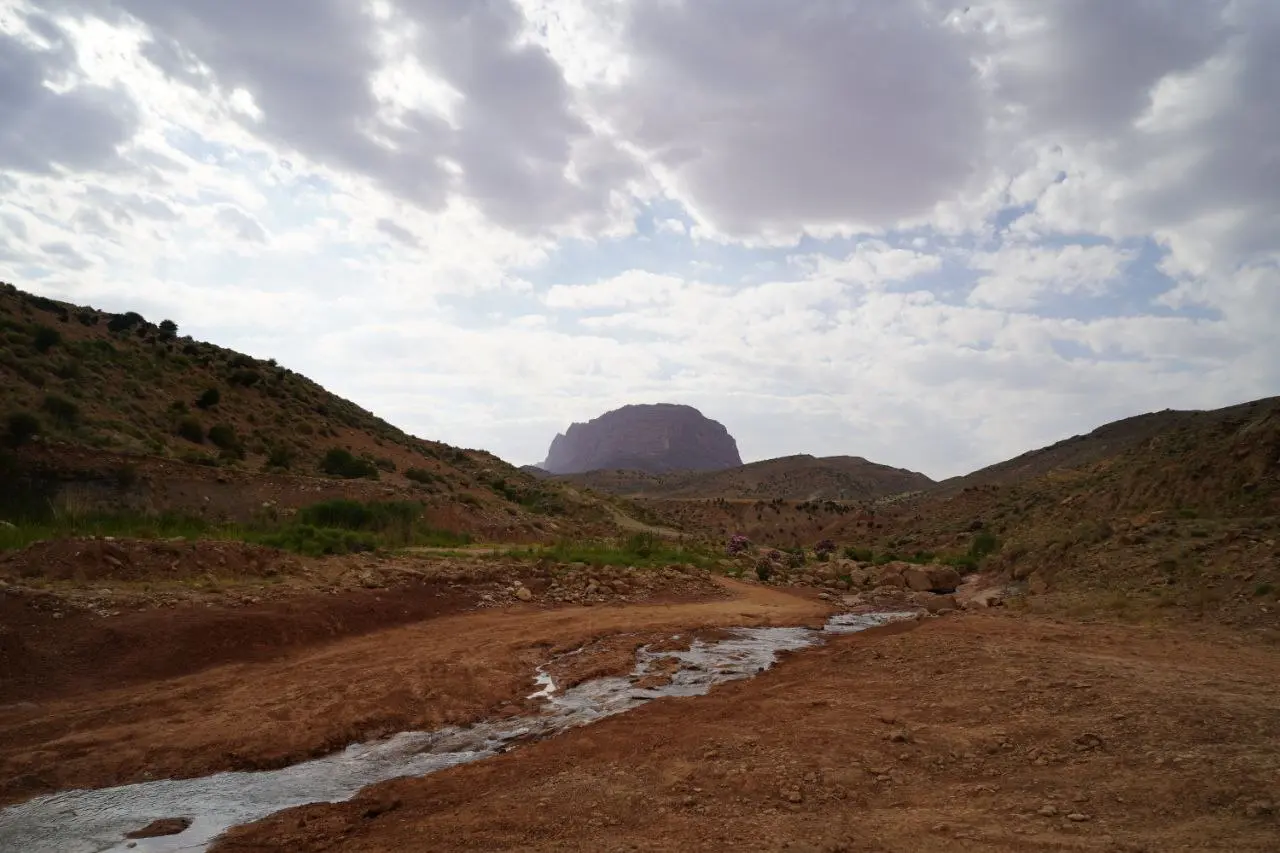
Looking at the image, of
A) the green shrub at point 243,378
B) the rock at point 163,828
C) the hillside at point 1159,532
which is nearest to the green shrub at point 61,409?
the green shrub at point 243,378

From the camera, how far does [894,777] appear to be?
18.2ft

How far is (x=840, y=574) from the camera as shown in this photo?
75.6 feet

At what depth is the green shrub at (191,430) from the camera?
3109cm

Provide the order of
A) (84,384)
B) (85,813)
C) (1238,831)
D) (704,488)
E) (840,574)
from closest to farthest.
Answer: (1238,831), (85,813), (840,574), (84,384), (704,488)

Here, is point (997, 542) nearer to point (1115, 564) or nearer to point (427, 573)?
point (1115, 564)

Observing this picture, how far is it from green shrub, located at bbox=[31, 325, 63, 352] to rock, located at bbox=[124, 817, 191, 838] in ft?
111

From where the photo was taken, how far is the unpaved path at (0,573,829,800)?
6.76 meters

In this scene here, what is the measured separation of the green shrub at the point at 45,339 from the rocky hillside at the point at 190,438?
55 millimetres

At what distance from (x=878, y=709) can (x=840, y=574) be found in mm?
16357

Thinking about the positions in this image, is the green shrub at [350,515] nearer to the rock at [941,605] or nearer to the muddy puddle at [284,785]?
the muddy puddle at [284,785]

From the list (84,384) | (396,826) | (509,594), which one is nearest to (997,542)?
(509,594)

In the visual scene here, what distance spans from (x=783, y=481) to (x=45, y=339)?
76.9 metres


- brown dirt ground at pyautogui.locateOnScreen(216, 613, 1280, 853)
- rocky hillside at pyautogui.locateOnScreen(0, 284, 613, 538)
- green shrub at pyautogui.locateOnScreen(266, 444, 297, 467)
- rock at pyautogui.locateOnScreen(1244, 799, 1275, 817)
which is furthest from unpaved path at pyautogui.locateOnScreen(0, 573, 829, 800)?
green shrub at pyautogui.locateOnScreen(266, 444, 297, 467)

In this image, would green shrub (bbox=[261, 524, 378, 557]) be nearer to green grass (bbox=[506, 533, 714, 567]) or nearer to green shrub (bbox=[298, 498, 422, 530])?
green shrub (bbox=[298, 498, 422, 530])
